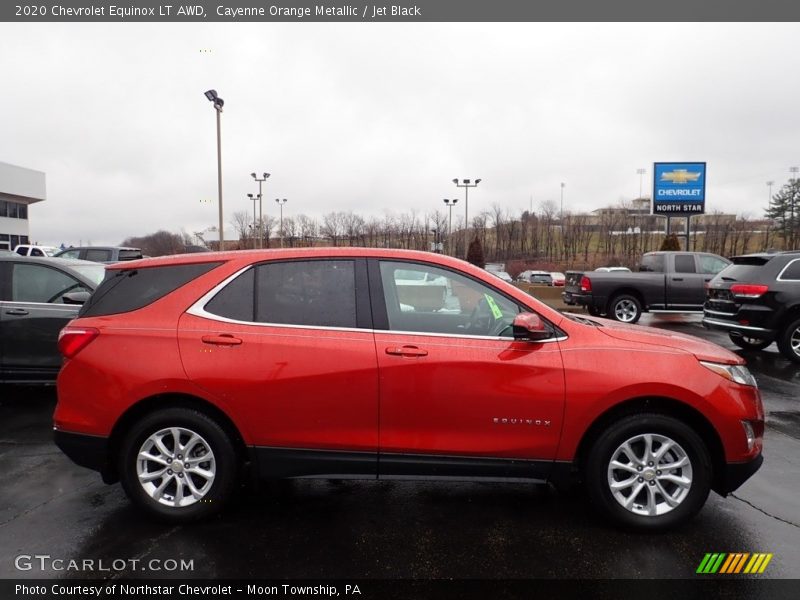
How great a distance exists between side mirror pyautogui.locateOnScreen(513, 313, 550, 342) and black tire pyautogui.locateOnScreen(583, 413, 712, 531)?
73 centimetres

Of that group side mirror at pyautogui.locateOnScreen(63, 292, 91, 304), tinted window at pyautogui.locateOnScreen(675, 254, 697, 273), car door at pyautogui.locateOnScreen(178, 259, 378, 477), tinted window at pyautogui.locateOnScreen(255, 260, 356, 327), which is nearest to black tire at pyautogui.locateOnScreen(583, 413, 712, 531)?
car door at pyautogui.locateOnScreen(178, 259, 378, 477)

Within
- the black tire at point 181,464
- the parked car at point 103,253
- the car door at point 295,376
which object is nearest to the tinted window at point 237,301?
the car door at point 295,376

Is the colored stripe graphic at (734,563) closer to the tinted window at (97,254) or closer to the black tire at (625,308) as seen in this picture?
the black tire at (625,308)

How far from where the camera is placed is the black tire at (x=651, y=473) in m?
3.21

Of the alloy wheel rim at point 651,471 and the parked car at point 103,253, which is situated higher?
the parked car at point 103,253

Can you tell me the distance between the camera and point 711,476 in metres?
3.25

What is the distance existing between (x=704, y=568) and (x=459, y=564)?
137cm

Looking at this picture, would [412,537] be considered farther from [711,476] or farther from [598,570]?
[711,476]

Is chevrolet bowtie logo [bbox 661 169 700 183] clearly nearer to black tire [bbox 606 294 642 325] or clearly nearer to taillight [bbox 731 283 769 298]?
black tire [bbox 606 294 642 325]

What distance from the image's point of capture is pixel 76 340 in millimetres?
3420


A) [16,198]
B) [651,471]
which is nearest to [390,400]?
[651,471]

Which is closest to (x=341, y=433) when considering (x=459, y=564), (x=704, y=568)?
(x=459, y=564)

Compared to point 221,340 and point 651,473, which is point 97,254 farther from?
point 651,473

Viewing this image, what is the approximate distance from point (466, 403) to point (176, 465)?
1907 millimetres
